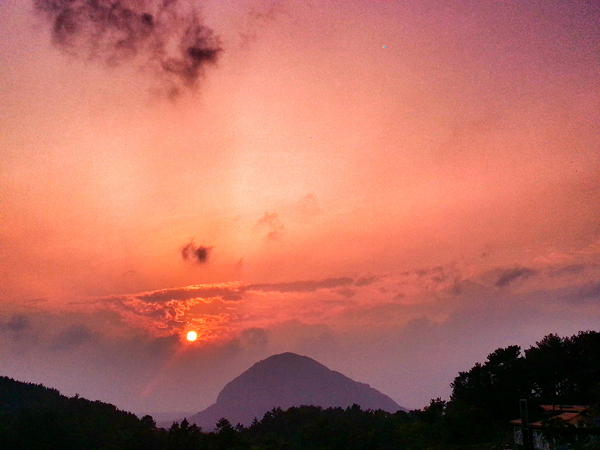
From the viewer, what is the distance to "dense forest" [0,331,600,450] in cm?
6469

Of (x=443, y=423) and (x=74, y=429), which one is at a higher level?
(x=74, y=429)

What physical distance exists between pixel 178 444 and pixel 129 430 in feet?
39.9

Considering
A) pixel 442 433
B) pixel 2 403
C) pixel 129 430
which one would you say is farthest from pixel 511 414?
pixel 2 403

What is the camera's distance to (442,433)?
213 ft

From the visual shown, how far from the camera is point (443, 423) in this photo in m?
65.3

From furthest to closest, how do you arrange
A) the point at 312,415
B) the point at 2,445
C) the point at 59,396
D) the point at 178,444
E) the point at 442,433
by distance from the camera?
the point at 59,396
the point at 312,415
the point at 178,444
the point at 2,445
the point at 442,433

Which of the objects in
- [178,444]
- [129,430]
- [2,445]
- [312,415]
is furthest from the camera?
[312,415]

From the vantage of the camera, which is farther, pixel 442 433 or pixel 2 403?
pixel 2 403

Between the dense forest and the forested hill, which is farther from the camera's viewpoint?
the forested hill

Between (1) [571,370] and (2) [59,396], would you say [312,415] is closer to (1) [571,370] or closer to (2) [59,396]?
(1) [571,370]

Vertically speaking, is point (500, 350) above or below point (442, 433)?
above

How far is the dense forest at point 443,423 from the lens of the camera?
6469cm

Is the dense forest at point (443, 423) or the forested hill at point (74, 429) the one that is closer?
the dense forest at point (443, 423)

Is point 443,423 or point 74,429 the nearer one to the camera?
point 443,423
